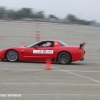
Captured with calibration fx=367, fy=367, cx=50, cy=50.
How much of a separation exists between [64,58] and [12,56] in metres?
2.50

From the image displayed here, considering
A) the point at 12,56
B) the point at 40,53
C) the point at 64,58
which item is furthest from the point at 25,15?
the point at 64,58

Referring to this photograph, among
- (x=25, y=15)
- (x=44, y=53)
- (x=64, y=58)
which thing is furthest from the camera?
(x=25, y=15)

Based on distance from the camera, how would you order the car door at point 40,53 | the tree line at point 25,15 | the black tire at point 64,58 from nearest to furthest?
1. the black tire at point 64,58
2. the car door at point 40,53
3. the tree line at point 25,15

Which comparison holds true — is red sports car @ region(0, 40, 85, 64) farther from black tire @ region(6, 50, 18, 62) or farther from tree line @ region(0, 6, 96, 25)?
tree line @ region(0, 6, 96, 25)

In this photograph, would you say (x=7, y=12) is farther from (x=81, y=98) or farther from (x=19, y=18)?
(x=81, y=98)

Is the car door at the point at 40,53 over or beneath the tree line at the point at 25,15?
beneath

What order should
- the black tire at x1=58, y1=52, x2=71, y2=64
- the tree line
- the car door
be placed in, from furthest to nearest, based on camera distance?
the tree line
the car door
the black tire at x1=58, y1=52, x2=71, y2=64

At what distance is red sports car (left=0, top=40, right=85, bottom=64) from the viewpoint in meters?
17.3

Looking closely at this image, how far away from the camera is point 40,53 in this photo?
57.5 ft

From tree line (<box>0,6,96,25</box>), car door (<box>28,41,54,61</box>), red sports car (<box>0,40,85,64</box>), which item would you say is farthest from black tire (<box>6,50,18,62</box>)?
tree line (<box>0,6,96,25</box>)

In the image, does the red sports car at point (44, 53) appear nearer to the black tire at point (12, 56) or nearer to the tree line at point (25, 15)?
the black tire at point (12, 56)

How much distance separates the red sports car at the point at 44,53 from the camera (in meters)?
17.3

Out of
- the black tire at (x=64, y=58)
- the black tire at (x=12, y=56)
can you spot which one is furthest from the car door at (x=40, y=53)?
the black tire at (x=12, y=56)

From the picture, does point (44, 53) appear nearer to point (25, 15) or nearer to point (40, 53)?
point (40, 53)
